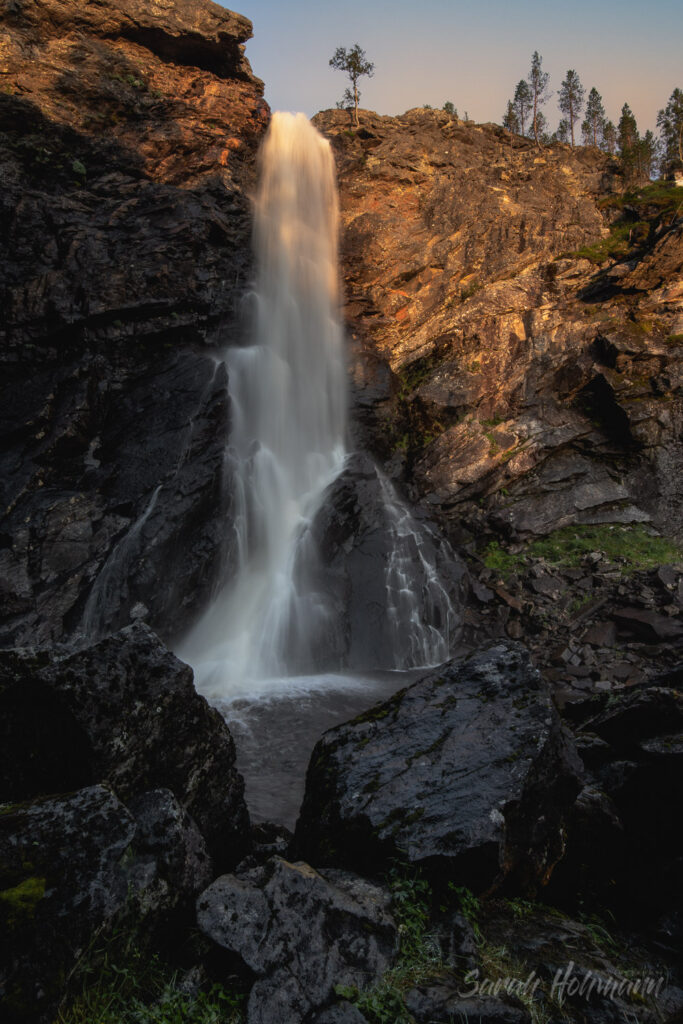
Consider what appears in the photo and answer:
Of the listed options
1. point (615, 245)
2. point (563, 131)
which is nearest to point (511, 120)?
point (563, 131)

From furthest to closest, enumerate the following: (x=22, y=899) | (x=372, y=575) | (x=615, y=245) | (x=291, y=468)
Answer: (x=615, y=245)
(x=291, y=468)
(x=372, y=575)
(x=22, y=899)

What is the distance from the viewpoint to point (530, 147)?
102 ft

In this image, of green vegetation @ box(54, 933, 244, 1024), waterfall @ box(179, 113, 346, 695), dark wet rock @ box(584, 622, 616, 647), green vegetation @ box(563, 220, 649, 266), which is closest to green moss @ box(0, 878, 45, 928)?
green vegetation @ box(54, 933, 244, 1024)

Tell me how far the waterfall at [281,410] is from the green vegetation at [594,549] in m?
6.65

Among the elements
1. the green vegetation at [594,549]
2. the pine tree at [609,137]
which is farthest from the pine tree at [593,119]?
the green vegetation at [594,549]

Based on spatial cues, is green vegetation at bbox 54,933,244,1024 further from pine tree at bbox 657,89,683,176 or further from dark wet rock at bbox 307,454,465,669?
pine tree at bbox 657,89,683,176

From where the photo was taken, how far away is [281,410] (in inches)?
798

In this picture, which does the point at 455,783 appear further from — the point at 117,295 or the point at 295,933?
the point at 117,295

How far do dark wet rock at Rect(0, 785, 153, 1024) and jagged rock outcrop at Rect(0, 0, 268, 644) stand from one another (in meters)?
10.8

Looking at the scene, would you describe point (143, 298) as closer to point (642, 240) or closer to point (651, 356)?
point (651, 356)

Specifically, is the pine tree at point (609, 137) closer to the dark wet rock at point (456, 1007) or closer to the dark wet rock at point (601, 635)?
the dark wet rock at point (601, 635)

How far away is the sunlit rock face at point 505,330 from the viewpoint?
19453mm

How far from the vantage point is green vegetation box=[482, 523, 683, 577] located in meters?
16.6

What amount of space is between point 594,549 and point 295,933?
52.7ft
